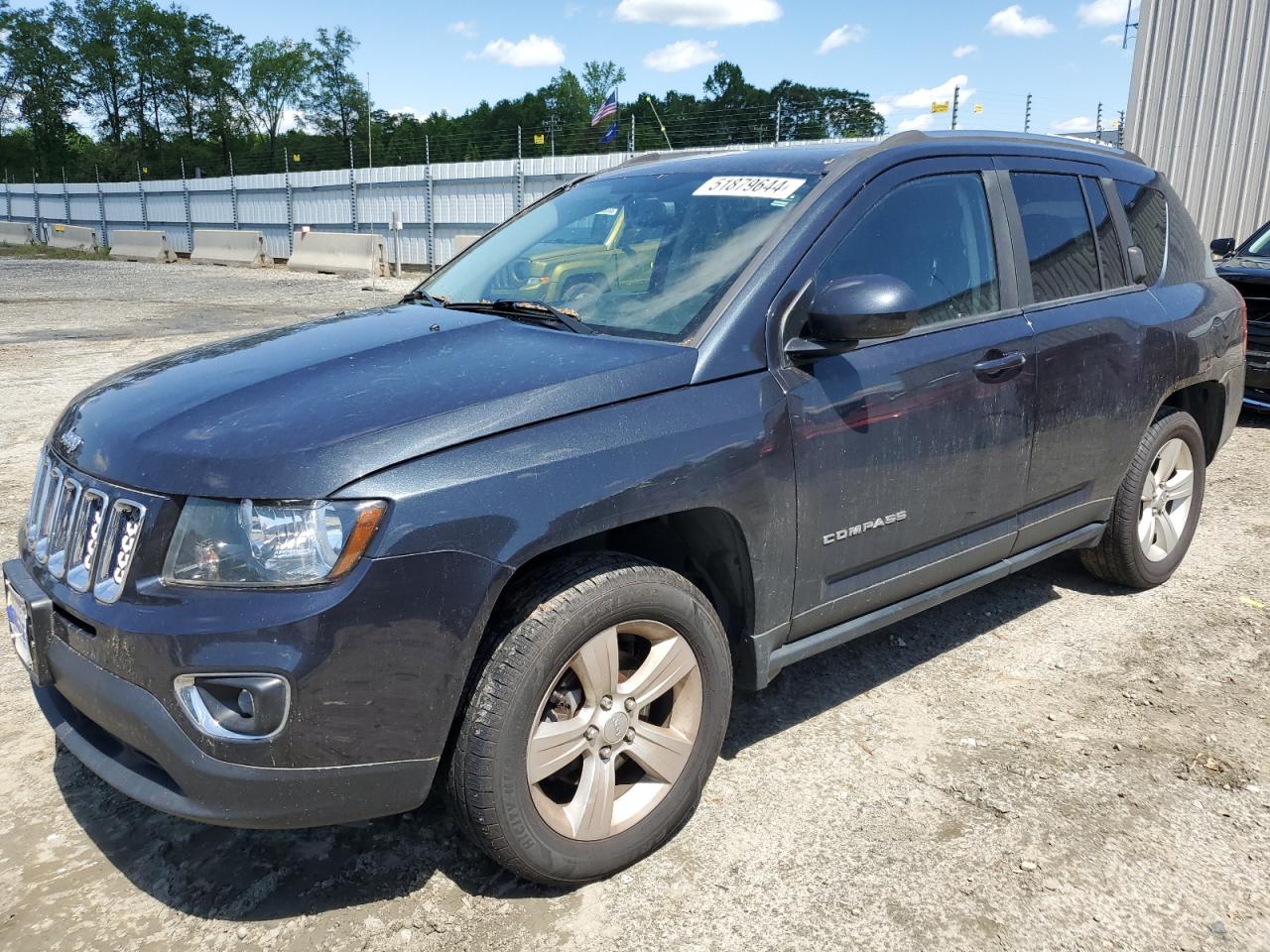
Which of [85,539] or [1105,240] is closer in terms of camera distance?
[85,539]

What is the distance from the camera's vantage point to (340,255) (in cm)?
2409

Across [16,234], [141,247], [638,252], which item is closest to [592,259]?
[638,252]

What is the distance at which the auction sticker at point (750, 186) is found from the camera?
124 inches

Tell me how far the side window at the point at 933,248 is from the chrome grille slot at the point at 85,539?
6.58 ft

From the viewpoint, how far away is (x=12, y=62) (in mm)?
75688

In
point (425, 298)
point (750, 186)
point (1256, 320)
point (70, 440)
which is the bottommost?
point (1256, 320)

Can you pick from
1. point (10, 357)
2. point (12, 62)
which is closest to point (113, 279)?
point (10, 357)

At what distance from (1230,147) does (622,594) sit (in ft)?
40.6

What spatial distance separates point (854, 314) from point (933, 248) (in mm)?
776

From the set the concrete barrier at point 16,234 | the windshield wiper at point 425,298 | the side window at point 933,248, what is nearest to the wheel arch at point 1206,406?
the side window at point 933,248

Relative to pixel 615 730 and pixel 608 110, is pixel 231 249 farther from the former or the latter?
pixel 615 730

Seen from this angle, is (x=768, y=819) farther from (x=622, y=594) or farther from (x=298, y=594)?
(x=298, y=594)

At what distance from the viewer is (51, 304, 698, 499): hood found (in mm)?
2217

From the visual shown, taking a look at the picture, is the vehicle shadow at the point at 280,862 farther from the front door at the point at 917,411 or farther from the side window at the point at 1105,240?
the side window at the point at 1105,240
